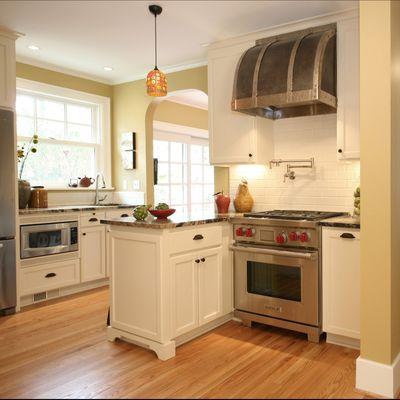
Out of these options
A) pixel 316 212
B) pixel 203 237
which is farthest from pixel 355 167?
pixel 203 237

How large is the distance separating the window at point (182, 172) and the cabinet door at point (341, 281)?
11.1 feet

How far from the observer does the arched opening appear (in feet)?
21.3

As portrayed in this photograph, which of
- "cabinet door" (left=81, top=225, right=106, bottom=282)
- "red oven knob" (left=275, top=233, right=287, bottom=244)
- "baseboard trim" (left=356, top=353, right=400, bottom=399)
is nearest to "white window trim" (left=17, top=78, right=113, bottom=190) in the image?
"cabinet door" (left=81, top=225, right=106, bottom=282)

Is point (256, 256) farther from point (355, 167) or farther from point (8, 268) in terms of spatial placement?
point (8, 268)

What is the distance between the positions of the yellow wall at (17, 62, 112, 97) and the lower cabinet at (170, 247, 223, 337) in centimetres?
297

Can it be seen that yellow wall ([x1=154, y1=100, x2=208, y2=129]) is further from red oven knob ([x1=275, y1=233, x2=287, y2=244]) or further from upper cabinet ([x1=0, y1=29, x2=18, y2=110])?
red oven knob ([x1=275, y1=233, x2=287, y2=244])

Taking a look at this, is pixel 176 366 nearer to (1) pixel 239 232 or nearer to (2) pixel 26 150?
(1) pixel 239 232

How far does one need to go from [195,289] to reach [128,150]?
2728 millimetres

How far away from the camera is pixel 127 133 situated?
5.28 metres

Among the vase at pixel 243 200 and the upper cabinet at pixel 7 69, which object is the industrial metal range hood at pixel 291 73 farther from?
the upper cabinet at pixel 7 69

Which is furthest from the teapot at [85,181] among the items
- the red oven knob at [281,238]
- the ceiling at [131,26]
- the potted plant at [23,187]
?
the red oven knob at [281,238]

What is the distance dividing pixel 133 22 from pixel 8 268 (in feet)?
7.92

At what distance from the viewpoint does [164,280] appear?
2729mm

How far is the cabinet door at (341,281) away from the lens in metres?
2.80
